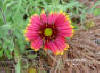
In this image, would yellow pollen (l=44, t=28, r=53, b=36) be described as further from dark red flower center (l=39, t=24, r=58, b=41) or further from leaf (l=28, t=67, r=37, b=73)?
leaf (l=28, t=67, r=37, b=73)

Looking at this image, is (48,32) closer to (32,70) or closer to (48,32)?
(48,32)

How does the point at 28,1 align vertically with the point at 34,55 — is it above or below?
above

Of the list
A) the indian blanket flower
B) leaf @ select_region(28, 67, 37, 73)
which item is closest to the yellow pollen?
the indian blanket flower

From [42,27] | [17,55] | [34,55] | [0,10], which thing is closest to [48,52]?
[34,55]

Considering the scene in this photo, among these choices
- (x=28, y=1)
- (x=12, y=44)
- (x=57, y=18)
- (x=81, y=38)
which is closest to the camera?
(x=57, y=18)

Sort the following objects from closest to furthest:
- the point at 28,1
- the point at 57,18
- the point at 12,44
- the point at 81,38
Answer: the point at 57,18 → the point at 12,44 → the point at 28,1 → the point at 81,38

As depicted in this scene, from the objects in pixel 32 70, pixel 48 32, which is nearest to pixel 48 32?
pixel 48 32

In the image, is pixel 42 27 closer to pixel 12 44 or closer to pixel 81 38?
pixel 12 44

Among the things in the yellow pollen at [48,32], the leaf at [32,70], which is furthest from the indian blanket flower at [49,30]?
the leaf at [32,70]
